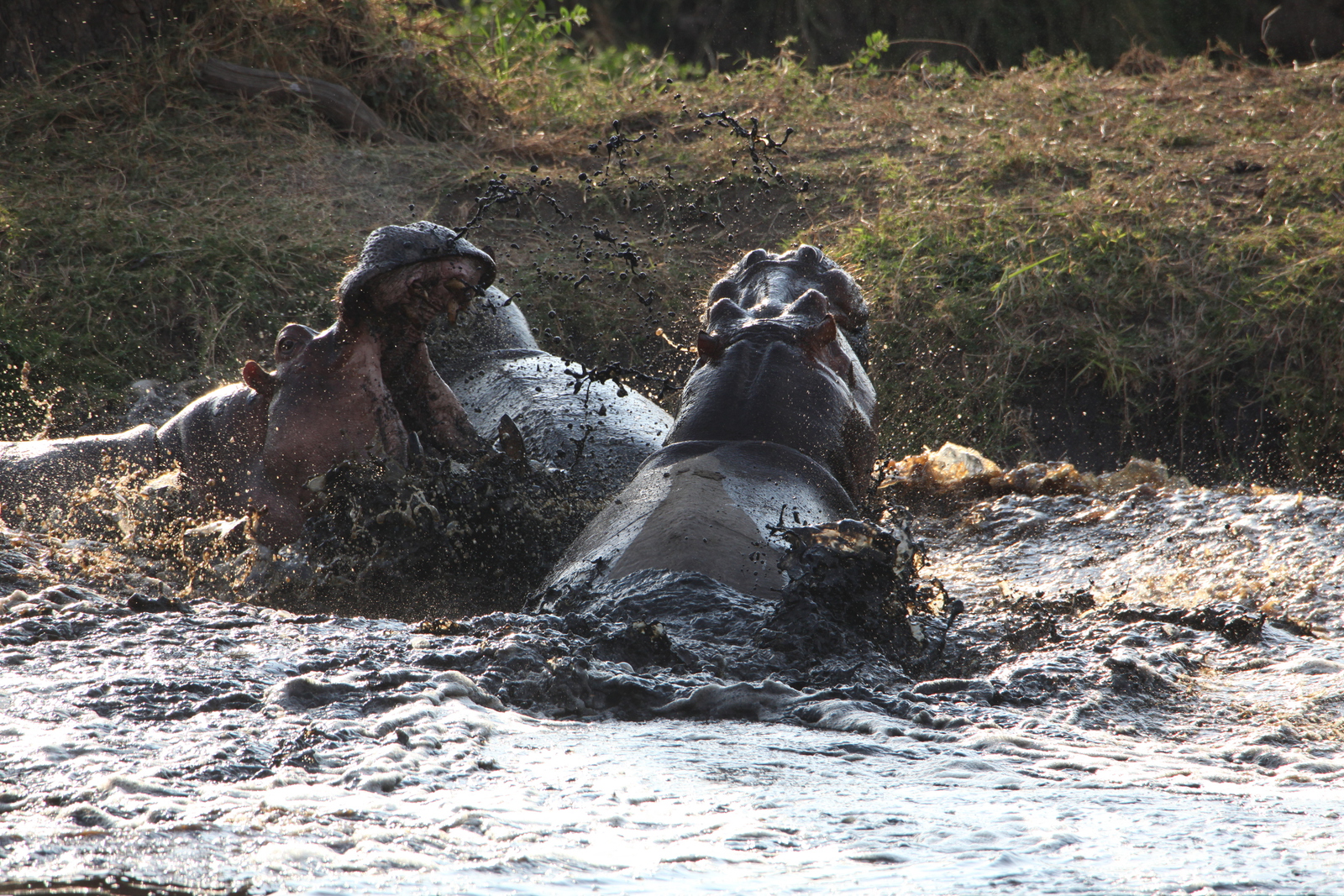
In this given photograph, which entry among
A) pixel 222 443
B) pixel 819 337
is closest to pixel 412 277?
pixel 222 443

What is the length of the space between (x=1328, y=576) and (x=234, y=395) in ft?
9.16

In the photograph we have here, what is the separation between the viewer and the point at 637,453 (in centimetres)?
371

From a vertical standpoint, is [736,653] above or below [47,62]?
below

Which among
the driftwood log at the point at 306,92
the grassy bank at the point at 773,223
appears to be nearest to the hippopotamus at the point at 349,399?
the grassy bank at the point at 773,223

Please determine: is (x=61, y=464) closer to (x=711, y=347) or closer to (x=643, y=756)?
(x=711, y=347)

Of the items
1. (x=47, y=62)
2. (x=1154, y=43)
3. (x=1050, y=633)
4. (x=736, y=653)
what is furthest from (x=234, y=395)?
(x=1154, y=43)

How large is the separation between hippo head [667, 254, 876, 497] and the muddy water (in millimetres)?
574

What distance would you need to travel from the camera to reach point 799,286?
3818mm

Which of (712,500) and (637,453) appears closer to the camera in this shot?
(712,500)

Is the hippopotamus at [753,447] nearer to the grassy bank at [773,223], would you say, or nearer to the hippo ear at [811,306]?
the hippo ear at [811,306]

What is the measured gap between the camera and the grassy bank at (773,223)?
5.96m

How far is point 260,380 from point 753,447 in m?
1.19

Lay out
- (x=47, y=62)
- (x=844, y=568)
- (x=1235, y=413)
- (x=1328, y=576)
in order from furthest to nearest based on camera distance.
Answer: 1. (x=47, y=62)
2. (x=1235, y=413)
3. (x=1328, y=576)
4. (x=844, y=568)

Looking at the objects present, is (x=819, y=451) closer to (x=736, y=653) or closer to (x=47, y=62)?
(x=736, y=653)
